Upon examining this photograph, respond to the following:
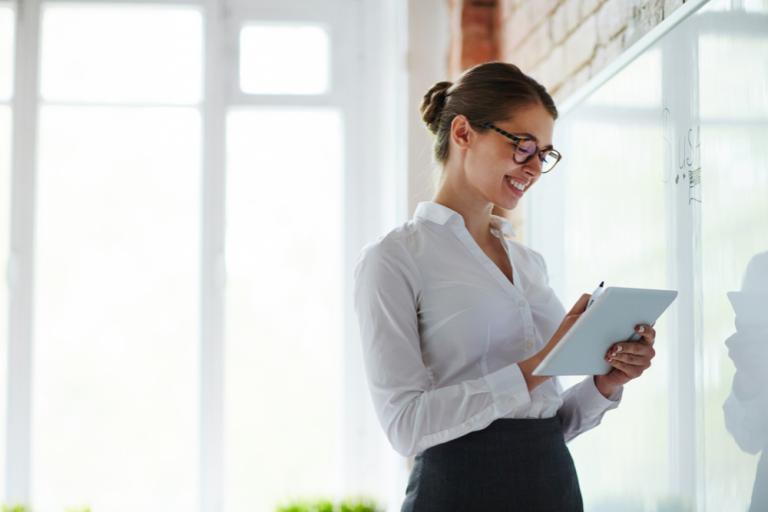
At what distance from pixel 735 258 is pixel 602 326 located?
241 mm

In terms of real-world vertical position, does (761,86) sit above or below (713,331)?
above

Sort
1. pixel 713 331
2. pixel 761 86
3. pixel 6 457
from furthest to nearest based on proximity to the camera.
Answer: pixel 6 457, pixel 713 331, pixel 761 86

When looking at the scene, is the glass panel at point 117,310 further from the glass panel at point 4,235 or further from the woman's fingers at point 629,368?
the woman's fingers at point 629,368

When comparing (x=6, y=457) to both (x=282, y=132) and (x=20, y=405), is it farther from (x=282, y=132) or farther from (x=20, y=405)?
(x=282, y=132)

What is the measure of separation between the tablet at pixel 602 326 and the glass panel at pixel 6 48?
329 cm

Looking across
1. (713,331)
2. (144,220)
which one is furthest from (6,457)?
(713,331)

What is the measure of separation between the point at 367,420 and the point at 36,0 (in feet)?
7.69

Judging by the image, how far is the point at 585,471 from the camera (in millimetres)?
2057

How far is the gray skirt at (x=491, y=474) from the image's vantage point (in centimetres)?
142

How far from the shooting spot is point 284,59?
3.98m

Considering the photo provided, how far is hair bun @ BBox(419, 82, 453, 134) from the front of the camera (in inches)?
65.5

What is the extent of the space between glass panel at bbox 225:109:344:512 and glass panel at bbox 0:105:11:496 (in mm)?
929

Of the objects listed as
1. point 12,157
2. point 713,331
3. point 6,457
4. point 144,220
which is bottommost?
point 6,457

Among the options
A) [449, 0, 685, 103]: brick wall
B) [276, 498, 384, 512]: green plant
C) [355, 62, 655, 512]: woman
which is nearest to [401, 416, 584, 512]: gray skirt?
[355, 62, 655, 512]: woman
